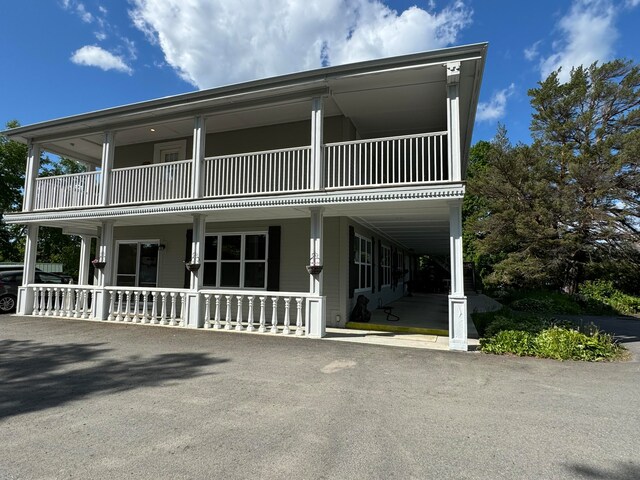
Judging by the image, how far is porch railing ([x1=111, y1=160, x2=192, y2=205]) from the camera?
30.8ft

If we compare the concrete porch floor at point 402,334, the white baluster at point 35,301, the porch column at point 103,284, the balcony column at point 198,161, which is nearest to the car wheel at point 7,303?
the white baluster at point 35,301

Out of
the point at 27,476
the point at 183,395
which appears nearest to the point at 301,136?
the point at 183,395

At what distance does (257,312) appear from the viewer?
10.4 m

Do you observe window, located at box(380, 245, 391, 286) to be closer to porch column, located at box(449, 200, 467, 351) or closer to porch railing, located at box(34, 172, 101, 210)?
porch column, located at box(449, 200, 467, 351)

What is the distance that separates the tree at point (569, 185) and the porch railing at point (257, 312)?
34.2 ft

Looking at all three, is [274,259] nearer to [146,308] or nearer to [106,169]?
[146,308]

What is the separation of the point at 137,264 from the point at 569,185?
16531 mm

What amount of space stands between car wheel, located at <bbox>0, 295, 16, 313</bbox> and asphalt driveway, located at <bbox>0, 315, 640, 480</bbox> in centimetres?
668

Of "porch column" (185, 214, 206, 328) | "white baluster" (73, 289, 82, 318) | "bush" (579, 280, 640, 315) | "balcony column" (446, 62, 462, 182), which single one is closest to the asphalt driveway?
"porch column" (185, 214, 206, 328)

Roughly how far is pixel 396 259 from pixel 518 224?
5673 mm

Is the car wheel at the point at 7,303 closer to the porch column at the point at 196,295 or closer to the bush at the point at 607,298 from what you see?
the porch column at the point at 196,295

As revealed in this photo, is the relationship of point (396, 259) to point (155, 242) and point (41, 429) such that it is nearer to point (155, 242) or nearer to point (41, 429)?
point (155, 242)

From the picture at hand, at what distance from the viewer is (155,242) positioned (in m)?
12.0

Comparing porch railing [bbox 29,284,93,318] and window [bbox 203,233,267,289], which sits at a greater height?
window [bbox 203,233,267,289]
